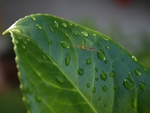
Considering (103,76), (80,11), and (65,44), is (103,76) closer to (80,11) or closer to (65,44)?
(65,44)

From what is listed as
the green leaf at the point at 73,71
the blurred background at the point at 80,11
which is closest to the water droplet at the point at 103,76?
the green leaf at the point at 73,71

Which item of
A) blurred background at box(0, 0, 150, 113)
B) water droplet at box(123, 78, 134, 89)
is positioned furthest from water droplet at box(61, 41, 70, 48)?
blurred background at box(0, 0, 150, 113)

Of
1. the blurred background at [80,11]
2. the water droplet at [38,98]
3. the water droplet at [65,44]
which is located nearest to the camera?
the water droplet at [38,98]

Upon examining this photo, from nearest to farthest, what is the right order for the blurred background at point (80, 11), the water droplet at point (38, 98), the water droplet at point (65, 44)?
1. the water droplet at point (38, 98)
2. the water droplet at point (65, 44)
3. the blurred background at point (80, 11)

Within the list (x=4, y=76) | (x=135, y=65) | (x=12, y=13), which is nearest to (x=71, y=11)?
(x=12, y=13)

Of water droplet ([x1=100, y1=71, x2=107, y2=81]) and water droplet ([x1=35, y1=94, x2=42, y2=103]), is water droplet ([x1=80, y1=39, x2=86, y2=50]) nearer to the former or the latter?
water droplet ([x1=100, y1=71, x2=107, y2=81])

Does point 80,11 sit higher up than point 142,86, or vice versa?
point 142,86

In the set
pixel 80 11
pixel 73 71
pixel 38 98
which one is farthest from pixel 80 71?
pixel 80 11

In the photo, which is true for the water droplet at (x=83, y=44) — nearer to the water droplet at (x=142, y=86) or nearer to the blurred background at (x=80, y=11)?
the water droplet at (x=142, y=86)
